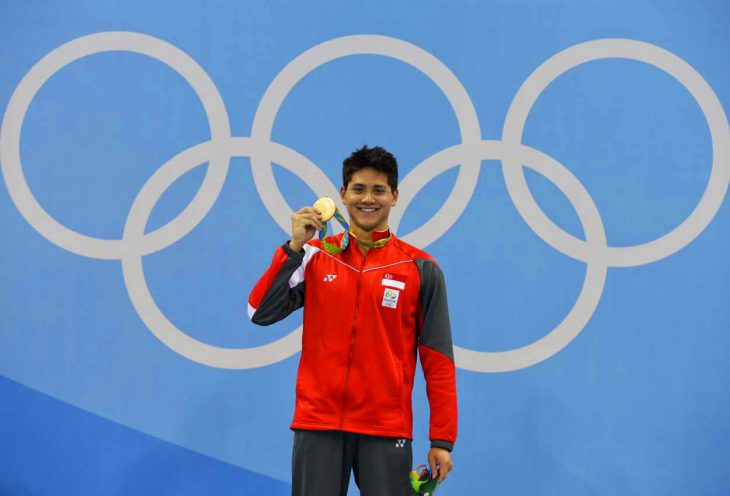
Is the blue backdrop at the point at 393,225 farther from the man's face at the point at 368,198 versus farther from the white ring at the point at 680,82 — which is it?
the man's face at the point at 368,198

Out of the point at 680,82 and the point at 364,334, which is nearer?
the point at 364,334

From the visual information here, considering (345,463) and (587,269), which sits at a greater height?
(587,269)

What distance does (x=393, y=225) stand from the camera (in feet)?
11.7

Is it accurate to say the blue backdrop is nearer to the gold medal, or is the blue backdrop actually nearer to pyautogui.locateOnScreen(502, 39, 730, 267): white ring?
pyautogui.locateOnScreen(502, 39, 730, 267): white ring

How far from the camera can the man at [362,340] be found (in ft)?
7.73

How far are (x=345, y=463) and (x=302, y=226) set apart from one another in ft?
2.61

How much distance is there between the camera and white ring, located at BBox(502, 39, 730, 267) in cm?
354

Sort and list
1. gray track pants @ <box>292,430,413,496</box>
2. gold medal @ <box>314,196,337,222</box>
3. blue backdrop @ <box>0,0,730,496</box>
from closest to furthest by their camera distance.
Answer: gray track pants @ <box>292,430,413,496</box>, gold medal @ <box>314,196,337,222</box>, blue backdrop @ <box>0,0,730,496</box>

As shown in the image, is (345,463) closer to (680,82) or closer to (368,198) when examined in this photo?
(368,198)

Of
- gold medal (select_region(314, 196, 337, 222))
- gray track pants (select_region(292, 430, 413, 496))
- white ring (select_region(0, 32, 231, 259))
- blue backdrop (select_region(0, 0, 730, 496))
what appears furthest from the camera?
white ring (select_region(0, 32, 231, 259))

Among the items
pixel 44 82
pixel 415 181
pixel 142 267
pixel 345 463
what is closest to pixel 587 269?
pixel 415 181

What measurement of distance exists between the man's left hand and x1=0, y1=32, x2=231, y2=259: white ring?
181 centimetres

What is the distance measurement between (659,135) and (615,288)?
792 mm

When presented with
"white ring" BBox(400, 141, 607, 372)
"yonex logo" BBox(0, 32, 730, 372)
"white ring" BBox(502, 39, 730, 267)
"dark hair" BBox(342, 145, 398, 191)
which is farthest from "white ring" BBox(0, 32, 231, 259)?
"white ring" BBox(502, 39, 730, 267)
